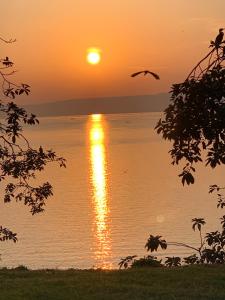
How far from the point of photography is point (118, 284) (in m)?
9.75

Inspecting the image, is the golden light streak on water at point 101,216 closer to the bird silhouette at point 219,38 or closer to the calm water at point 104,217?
the calm water at point 104,217

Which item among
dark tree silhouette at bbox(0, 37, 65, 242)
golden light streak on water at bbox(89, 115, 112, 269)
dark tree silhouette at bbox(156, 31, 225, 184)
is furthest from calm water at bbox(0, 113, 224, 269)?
dark tree silhouette at bbox(156, 31, 225, 184)

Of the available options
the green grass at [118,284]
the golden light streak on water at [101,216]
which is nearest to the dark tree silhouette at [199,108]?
the green grass at [118,284]

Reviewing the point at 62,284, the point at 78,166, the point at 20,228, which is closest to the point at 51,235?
the point at 20,228

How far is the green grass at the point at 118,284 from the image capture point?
29.4ft

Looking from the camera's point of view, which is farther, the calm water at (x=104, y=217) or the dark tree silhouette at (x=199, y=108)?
the calm water at (x=104, y=217)

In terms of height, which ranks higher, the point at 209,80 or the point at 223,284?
the point at 209,80

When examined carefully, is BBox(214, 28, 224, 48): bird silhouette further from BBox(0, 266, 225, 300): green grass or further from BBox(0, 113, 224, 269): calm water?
BBox(0, 113, 224, 269): calm water

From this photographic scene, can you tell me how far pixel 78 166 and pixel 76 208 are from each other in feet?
125

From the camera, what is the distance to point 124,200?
5144 centimetres

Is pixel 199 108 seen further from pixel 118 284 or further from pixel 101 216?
pixel 101 216

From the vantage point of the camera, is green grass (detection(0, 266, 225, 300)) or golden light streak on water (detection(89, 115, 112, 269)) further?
golden light streak on water (detection(89, 115, 112, 269))

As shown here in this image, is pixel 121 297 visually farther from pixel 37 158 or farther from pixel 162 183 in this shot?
pixel 162 183

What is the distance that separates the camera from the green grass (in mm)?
8969
